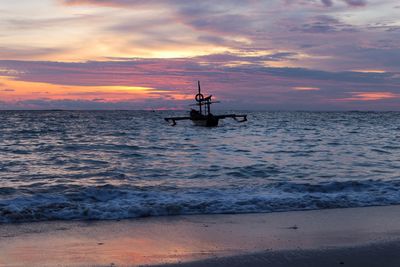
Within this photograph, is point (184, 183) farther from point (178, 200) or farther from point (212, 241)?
point (212, 241)

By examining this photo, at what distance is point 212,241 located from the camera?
7688mm

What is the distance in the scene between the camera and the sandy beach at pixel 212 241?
261 inches

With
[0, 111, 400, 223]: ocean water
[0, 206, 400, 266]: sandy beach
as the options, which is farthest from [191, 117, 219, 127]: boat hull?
[0, 206, 400, 266]: sandy beach

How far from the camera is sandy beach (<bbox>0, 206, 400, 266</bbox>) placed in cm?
663

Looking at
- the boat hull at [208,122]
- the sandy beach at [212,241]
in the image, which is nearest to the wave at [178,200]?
the sandy beach at [212,241]

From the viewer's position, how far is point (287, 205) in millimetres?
11156

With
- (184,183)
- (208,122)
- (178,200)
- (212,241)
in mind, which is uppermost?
(212,241)

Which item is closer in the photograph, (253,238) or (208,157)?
(253,238)

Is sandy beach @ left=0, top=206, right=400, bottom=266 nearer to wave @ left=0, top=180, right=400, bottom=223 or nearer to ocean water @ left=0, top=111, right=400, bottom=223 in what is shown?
wave @ left=0, top=180, right=400, bottom=223

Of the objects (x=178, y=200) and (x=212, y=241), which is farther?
(x=178, y=200)

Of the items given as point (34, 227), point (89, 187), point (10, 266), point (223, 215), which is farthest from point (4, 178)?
point (10, 266)

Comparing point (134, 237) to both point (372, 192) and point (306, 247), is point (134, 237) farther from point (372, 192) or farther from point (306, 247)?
point (372, 192)

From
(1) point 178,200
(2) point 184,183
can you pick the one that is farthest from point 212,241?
(2) point 184,183

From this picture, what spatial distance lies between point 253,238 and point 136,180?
8.46 meters
